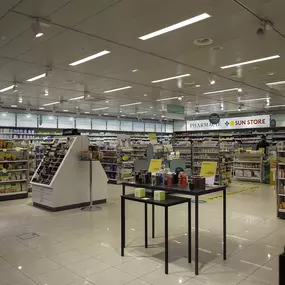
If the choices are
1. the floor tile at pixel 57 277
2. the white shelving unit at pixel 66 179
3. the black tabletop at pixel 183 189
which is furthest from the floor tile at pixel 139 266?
the white shelving unit at pixel 66 179

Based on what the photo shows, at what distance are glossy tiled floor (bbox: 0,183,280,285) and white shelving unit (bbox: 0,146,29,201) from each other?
1542 millimetres

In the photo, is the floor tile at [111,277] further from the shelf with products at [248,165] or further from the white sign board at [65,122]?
the white sign board at [65,122]

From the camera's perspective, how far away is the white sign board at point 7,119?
16500mm

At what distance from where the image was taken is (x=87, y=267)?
12.1 ft

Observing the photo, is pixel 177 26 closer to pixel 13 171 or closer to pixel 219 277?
pixel 219 277

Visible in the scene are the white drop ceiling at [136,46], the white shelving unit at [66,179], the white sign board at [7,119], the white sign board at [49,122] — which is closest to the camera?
the white drop ceiling at [136,46]

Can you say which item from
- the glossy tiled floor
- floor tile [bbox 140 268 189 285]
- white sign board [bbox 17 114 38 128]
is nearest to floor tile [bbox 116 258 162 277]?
the glossy tiled floor

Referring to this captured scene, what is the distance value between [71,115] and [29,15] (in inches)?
562

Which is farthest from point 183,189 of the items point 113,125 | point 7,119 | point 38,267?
point 113,125

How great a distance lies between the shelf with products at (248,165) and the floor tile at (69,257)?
966 cm

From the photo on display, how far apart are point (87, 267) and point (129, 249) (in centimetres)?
82

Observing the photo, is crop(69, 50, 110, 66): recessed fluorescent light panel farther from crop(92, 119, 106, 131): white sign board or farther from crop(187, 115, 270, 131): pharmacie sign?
crop(187, 115, 270, 131): pharmacie sign

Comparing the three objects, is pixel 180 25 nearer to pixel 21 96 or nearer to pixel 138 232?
pixel 138 232

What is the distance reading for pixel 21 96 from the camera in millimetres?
12406
